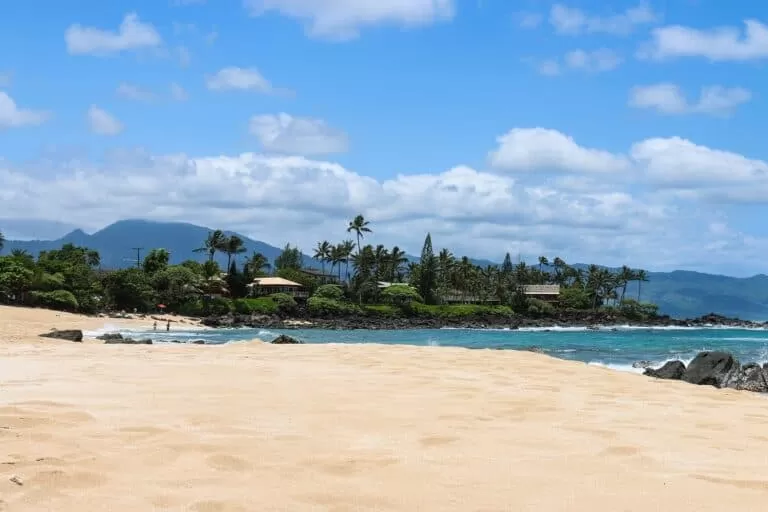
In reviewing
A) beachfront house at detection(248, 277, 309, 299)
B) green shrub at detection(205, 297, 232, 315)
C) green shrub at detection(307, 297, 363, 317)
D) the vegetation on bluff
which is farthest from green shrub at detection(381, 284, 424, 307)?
green shrub at detection(205, 297, 232, 315)

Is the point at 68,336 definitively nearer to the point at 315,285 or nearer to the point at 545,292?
the point at 315,285

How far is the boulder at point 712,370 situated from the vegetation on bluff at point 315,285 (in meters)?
54.8

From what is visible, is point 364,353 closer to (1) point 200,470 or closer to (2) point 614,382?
(2) point 614,382

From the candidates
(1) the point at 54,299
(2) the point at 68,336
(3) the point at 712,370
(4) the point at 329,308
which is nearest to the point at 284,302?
(4) the point at 329,308

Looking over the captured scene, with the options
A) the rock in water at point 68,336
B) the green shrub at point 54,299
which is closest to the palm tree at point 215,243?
the green shrub at point 54,299

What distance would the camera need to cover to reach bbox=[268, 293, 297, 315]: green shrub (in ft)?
279

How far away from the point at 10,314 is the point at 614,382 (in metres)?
43.9

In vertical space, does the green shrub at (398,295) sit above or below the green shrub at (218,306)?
above

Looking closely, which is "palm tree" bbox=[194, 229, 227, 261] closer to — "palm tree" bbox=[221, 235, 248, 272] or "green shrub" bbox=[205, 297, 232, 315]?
"palm tree" bbox=[221, 235, 248, 272]

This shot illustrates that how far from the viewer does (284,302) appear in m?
88.2

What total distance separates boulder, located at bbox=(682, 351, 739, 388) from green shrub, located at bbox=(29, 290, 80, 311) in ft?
179

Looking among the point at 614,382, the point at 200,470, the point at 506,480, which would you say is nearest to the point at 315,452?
the point at 200,470

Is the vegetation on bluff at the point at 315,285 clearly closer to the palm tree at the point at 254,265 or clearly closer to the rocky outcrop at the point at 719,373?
the palm tree at the point at 254,265

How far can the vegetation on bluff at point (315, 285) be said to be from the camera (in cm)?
6334
